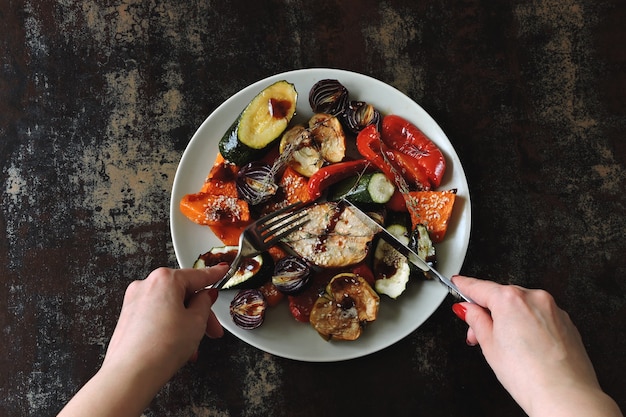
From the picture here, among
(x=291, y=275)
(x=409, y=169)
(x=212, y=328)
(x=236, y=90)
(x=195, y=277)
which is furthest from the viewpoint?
(x=236, y=90)

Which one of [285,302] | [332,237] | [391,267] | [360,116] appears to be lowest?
[285,302]

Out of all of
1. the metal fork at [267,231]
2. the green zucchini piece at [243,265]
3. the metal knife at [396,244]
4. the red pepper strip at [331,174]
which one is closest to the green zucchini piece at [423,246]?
the metal knife at [396,244]

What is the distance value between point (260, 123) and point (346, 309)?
791 mm

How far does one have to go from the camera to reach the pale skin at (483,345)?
1500mm

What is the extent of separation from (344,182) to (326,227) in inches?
7.7

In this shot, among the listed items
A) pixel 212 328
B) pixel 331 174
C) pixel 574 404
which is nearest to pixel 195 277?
pixel 212 328

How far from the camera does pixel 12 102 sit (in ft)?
8.16

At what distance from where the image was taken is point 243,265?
2.11 meters

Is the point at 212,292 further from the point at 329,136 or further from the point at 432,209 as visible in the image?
the point at 432,209

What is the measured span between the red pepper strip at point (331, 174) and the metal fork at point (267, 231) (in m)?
0.08

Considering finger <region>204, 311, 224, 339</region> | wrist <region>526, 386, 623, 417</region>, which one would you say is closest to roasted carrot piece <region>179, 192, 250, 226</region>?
finger <region>204, 311, 224, 339</region>

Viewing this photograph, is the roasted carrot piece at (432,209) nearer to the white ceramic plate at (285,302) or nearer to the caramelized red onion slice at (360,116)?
the white ceramic plate at (285,302)

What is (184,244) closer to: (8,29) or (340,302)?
(340,302)

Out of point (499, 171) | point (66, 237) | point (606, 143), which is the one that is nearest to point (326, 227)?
point (499, 171)
